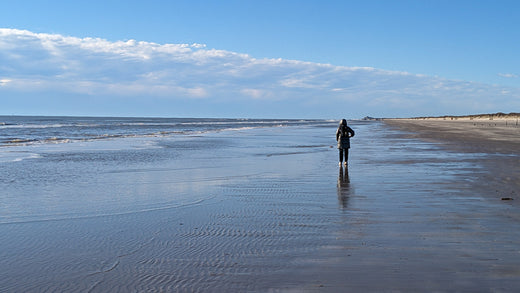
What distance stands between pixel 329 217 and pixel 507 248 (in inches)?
104

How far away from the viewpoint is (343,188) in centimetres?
988

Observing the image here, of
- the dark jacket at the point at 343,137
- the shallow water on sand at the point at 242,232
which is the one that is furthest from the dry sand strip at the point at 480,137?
the shallow water on sand at the point at 242,232

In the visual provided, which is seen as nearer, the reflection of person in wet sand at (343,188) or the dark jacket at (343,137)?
the reflection of person in wet sand at (343,188)

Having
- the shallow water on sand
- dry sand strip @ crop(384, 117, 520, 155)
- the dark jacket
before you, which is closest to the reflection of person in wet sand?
the shallow water on sand

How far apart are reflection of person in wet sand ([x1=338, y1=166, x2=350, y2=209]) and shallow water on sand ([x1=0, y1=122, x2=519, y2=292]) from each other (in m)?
0.02

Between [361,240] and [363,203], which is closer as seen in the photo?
[361,240]

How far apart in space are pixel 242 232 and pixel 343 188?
4.35 m

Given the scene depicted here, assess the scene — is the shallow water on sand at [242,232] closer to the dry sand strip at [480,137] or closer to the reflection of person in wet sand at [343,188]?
the reflection of person in wet sand at [343,188]

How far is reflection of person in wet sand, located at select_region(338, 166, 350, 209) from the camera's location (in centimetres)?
824

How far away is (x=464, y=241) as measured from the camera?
18.2ft

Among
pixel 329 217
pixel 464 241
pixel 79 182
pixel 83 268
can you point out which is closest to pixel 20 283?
pixel 83 268

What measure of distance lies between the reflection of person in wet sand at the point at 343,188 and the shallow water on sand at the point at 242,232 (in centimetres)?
2

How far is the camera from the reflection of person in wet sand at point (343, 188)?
8.24m

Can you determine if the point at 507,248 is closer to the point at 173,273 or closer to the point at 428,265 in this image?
the point at 428,265
